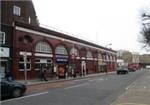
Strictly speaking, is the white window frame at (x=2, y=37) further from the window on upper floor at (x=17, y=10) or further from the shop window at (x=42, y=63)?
the shop window at (x=42, y=63)

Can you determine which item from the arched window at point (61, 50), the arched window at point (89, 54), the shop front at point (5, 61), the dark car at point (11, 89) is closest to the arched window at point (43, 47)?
the arched window at point (61, 50)

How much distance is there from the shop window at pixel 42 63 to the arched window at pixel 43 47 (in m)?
1.44

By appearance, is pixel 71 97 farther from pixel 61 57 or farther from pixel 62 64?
pixel 61 57

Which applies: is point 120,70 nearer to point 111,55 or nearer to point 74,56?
point 74,56

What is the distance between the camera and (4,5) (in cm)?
4853

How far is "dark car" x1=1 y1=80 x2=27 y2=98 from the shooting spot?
22500 millimetres

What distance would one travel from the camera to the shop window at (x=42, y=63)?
175 feet

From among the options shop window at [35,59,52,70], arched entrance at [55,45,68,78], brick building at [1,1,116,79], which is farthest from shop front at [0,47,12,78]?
arched entrance at [55,45,68,78]

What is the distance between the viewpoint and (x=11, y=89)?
23.1 meters

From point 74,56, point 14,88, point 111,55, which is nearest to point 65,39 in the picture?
point 74,56

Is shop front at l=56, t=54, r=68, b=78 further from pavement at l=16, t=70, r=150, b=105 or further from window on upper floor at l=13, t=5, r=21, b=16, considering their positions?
pavement at l=16, t=70, r=150, b=105

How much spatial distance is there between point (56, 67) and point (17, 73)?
10340 mm

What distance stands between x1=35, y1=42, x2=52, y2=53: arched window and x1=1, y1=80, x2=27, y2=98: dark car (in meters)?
29.2

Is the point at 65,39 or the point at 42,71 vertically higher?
the point at 65,39
